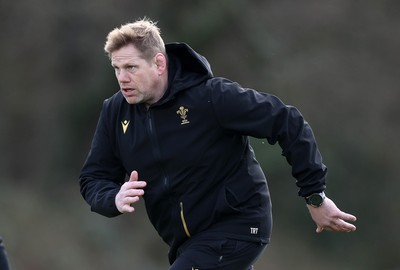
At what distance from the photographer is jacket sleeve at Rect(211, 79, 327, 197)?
223 inches

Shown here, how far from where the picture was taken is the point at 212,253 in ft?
18.7

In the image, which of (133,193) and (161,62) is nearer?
(133,193)

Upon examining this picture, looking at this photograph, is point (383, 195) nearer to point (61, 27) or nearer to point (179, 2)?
point (179, 2)

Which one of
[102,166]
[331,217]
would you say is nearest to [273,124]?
[331,217]

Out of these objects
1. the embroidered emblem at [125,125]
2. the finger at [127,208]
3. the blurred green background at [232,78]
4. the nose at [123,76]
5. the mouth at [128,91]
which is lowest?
the blurred green background at [232,78]

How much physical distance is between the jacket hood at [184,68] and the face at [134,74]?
13 centimetres

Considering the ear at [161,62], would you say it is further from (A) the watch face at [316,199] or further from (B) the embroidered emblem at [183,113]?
(A) the watch face at [316,199]

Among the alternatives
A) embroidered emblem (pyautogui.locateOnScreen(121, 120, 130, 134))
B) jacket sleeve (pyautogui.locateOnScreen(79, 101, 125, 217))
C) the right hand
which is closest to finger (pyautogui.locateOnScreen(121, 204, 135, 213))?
the right hand

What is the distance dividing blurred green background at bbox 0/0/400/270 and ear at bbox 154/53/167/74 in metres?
11.2

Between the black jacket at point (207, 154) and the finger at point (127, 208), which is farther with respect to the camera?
the black jacket at point (207, 154)

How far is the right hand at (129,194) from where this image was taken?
5.45m

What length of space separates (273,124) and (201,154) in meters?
0.44

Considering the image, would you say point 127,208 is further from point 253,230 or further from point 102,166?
point 253,230

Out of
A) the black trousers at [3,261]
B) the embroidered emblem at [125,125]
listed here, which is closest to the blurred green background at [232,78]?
the embroidered emblem at [125,125]
